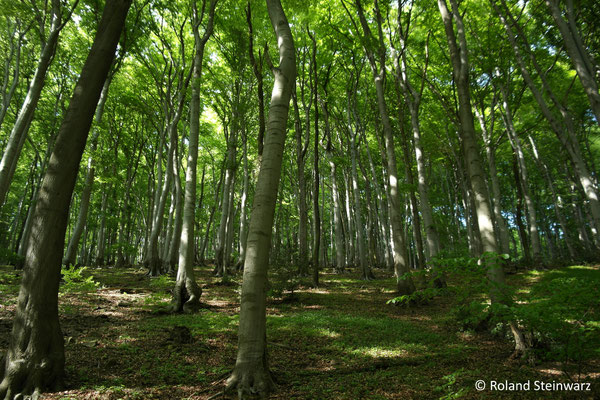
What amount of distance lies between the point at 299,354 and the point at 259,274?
7.95 ft

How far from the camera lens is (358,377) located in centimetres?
400

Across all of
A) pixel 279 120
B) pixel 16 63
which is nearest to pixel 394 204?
pixel 279 120

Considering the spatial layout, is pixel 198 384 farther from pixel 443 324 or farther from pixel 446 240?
pixel 446 240

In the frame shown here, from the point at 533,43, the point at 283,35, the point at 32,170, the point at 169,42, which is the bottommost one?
the point at 283,35

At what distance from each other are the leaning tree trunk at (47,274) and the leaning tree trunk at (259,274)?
79.2 inches

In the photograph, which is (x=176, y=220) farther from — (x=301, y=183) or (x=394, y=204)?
(x=394, y=204)

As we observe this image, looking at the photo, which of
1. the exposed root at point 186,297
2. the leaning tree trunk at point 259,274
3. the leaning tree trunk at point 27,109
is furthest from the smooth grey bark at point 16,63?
the leaning tree trunk at point 259,274

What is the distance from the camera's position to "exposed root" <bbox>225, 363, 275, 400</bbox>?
10.4 feet

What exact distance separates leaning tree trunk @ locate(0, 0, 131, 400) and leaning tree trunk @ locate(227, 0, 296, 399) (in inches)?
79.2

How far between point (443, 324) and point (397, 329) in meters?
1.36

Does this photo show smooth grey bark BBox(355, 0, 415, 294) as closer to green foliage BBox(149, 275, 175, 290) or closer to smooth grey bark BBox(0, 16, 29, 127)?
green foliage BBox(149, 275, 175, 290)

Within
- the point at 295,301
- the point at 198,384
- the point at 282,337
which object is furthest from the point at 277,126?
the point at 295,301

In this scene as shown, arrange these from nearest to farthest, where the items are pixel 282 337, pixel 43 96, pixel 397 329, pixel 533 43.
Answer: pixel 282 337 < pixel 397 329 < pixel 533 43 < pixel 43 96

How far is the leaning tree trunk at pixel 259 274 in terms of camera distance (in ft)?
10.7
